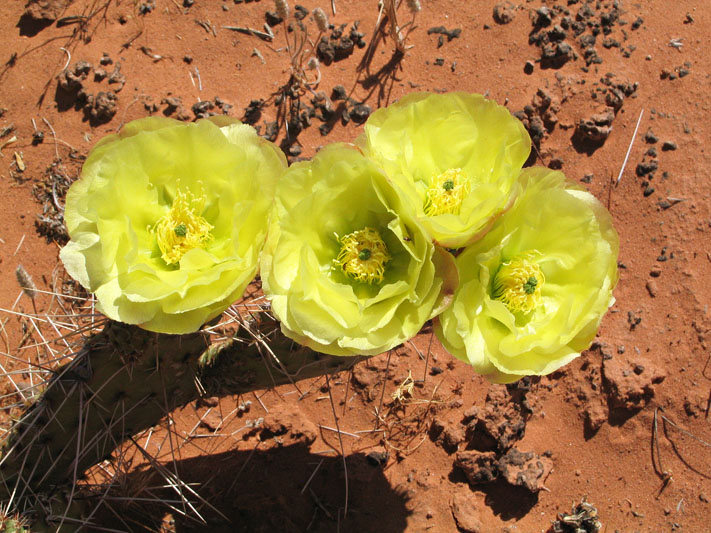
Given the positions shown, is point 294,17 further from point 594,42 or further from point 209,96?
point 594,42

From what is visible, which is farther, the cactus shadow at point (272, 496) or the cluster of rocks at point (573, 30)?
the cluster of rocks at point (573, 30)

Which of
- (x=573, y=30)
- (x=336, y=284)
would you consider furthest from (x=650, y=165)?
(x=336, y=284)

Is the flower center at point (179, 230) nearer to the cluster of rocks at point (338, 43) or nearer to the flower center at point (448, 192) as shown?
the flower center at point (448, 192)

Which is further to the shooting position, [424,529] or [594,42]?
[594,42]

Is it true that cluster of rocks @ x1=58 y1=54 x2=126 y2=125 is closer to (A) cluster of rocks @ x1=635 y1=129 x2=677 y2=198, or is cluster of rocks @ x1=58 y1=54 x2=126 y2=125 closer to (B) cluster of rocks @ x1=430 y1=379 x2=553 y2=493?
(B) cluster of rocks @ x1=430 y1=379 x2=553 y2=493

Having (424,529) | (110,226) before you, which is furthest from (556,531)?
(110,226)

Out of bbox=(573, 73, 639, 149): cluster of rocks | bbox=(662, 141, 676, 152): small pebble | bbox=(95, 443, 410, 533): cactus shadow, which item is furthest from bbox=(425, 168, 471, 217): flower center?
bbox=(662, 141, 676, 152): small pebble

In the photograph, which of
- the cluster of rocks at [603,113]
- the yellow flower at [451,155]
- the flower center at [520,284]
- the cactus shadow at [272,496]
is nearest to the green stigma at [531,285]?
the flower center at [520,284]
